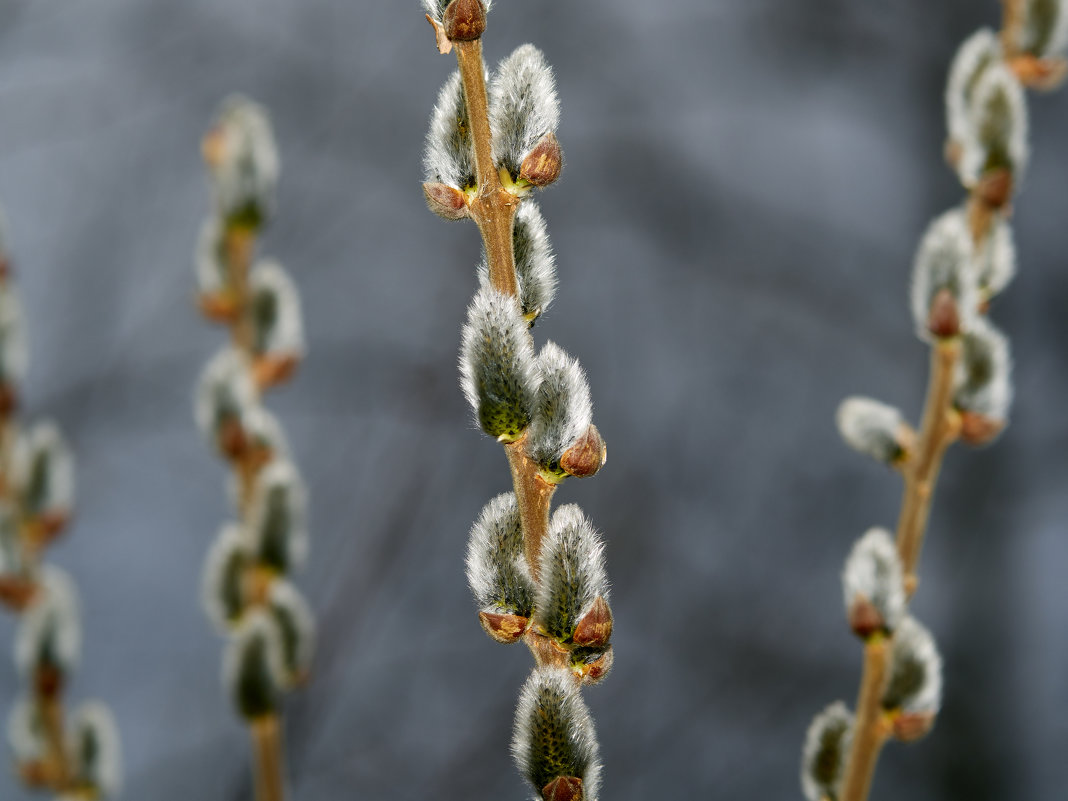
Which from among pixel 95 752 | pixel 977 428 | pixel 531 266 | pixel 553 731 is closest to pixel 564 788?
pixel 553 731

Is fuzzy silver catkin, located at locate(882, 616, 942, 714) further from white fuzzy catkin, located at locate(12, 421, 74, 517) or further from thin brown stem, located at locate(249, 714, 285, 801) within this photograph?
white fuzzy catkin, located at locate(12, 421, 74, 517)

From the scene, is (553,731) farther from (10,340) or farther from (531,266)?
(10,340)

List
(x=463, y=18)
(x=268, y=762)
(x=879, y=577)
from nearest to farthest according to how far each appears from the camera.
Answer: (x=463, y=18) < (x=879, y=577) < (x=268, y=762)

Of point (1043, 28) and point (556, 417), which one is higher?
point (1043, 28)

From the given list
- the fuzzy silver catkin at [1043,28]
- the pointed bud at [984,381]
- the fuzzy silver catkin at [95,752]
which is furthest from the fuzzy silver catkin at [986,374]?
the fuzzy silver catkin at [95,752]

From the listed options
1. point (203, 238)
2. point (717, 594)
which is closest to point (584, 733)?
point (203, 238)

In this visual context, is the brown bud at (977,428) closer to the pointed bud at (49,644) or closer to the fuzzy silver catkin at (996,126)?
the fuzzy silver catkin at (996,126)
